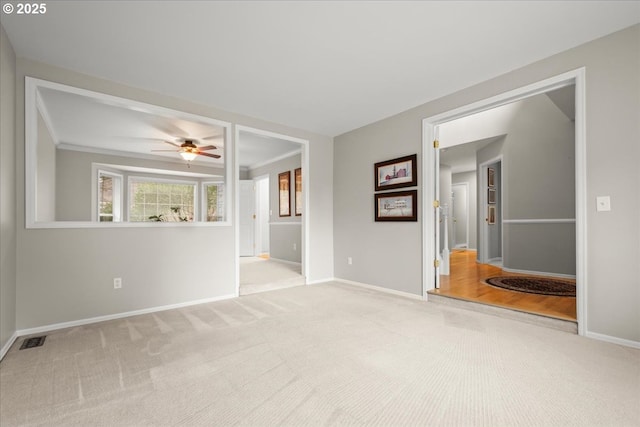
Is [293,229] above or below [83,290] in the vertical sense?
above

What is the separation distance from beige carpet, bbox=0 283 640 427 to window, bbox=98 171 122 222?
466 centimetres

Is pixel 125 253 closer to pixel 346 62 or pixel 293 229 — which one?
pixel 346 62

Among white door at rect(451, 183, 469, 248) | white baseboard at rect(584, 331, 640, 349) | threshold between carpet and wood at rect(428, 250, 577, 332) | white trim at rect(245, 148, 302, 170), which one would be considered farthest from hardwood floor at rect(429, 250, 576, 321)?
white door at rect(451, 183, 469, 248)

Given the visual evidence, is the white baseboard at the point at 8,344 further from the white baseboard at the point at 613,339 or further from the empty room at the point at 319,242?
the white baseboard at the point at 613,339

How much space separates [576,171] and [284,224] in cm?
530

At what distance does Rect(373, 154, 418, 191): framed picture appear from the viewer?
3.78m

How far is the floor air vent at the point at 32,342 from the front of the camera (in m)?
2.31

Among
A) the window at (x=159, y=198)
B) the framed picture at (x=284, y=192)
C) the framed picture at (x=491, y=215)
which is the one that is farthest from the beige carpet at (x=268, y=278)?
the framed picture at (x=491, y=215)

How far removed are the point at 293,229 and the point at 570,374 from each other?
5172 millimetres

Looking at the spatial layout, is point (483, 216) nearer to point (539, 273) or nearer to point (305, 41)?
point (539, 273)

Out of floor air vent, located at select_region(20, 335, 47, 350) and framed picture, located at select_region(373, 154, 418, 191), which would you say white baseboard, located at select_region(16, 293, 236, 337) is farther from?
framed picture, located at select_region(373, 154, 418, 191)

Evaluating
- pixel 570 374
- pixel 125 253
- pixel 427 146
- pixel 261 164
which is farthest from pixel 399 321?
pixel 261 164

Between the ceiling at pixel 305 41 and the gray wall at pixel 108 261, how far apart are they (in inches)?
15.1

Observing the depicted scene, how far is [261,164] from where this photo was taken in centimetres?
Result: 755
